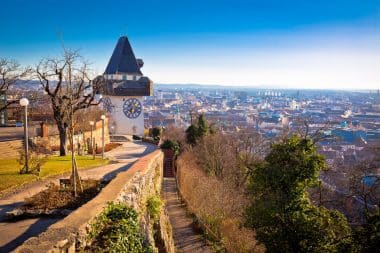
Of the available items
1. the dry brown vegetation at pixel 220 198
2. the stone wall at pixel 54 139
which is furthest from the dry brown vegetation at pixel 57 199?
the stone wall at pixel 54 139

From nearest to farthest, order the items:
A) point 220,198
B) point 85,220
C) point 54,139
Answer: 1. point 85,220
2. point 220,198
3. point 54,139

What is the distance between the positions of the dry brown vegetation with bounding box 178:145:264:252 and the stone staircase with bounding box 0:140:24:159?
26.9 feet

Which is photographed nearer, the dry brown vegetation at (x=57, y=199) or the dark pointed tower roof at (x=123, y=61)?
the dry brown vegetation at (x=57, y=199)

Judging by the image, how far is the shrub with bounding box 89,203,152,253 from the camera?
234 inches

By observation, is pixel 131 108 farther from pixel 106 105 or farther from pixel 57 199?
pixel 57 199

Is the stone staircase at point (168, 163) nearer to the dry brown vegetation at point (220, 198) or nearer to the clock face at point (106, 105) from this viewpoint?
the dry brown vegetation at point (220, 198)

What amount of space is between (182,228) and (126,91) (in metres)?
28.5

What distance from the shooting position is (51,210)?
7.81m

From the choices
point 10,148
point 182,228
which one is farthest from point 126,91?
point 182,228

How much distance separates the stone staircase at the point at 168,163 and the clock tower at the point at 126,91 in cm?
1559

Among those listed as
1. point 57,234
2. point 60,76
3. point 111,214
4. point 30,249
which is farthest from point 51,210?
point 60,76

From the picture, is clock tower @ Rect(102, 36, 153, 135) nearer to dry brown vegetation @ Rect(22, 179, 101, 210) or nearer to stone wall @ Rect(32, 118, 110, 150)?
stone wall @ Rect(32, 118, 110, 150)

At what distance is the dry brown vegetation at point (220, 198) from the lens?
1317 cm

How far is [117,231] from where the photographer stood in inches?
249
